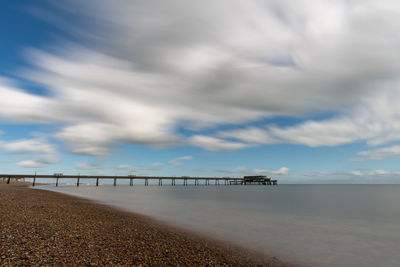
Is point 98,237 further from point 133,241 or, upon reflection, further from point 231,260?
point 231,260

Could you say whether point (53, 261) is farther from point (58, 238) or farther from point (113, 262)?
point (58, 238)

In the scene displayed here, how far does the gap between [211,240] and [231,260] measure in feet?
12.6

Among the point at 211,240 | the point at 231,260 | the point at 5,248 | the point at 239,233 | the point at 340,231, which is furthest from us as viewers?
the point at 340,231

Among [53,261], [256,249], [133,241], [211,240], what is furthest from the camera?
[211,240]

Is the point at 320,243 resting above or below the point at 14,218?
below

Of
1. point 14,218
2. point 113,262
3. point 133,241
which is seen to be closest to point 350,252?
point 133,241

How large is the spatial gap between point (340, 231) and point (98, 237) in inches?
724

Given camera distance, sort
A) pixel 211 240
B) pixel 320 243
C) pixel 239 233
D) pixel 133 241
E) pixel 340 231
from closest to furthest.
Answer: pixel 133 241, pixel 211 240, pixel 320 243, pixel 239 233, pixel 340 231

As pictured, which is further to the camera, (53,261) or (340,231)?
(340,231)

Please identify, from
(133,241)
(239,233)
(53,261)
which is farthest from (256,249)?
(53,261)

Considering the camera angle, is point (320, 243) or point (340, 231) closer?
point (320, 243)

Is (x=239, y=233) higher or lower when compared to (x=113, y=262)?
lower

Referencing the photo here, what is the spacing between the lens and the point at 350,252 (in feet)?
41.7

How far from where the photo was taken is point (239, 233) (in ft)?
52.8
